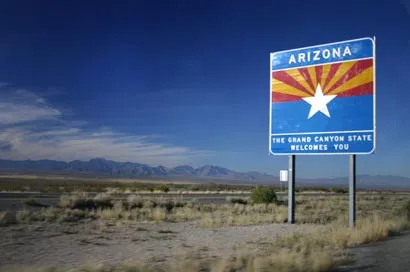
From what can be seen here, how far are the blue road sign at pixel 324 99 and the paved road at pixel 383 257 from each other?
4.70 meters

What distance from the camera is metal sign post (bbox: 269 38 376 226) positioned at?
2052 centimetres

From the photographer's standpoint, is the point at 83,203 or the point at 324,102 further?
the point at 83,203

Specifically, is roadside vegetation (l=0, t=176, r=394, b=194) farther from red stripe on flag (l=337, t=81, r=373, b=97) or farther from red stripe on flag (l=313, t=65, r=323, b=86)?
red stripe on flag (l=337, t=81, r=373, b=97)

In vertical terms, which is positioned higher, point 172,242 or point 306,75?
point 306,75

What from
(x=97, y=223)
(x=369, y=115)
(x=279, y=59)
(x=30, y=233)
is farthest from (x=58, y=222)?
(x=369, y=115)

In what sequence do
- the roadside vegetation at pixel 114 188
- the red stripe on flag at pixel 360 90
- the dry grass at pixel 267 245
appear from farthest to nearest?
the roadside vegetation at pixel 114 188 < the red stripe on flag at pixel 360 90 < the dry grass at pixel 267 245

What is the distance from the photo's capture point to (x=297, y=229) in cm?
2155

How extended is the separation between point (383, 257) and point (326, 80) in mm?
9815

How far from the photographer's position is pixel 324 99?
2177cm

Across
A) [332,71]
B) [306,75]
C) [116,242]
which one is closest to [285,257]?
[116,242]

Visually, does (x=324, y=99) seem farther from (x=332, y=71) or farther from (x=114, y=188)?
(x=114, y=188)

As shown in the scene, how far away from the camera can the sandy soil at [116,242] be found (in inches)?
546

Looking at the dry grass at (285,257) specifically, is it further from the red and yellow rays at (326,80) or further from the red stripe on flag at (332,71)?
the red stripe on flag at (332,71)

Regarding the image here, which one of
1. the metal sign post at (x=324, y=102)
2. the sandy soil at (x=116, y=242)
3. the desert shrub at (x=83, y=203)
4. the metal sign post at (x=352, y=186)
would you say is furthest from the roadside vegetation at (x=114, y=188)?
the metal sign post at (x=352, y=186)
